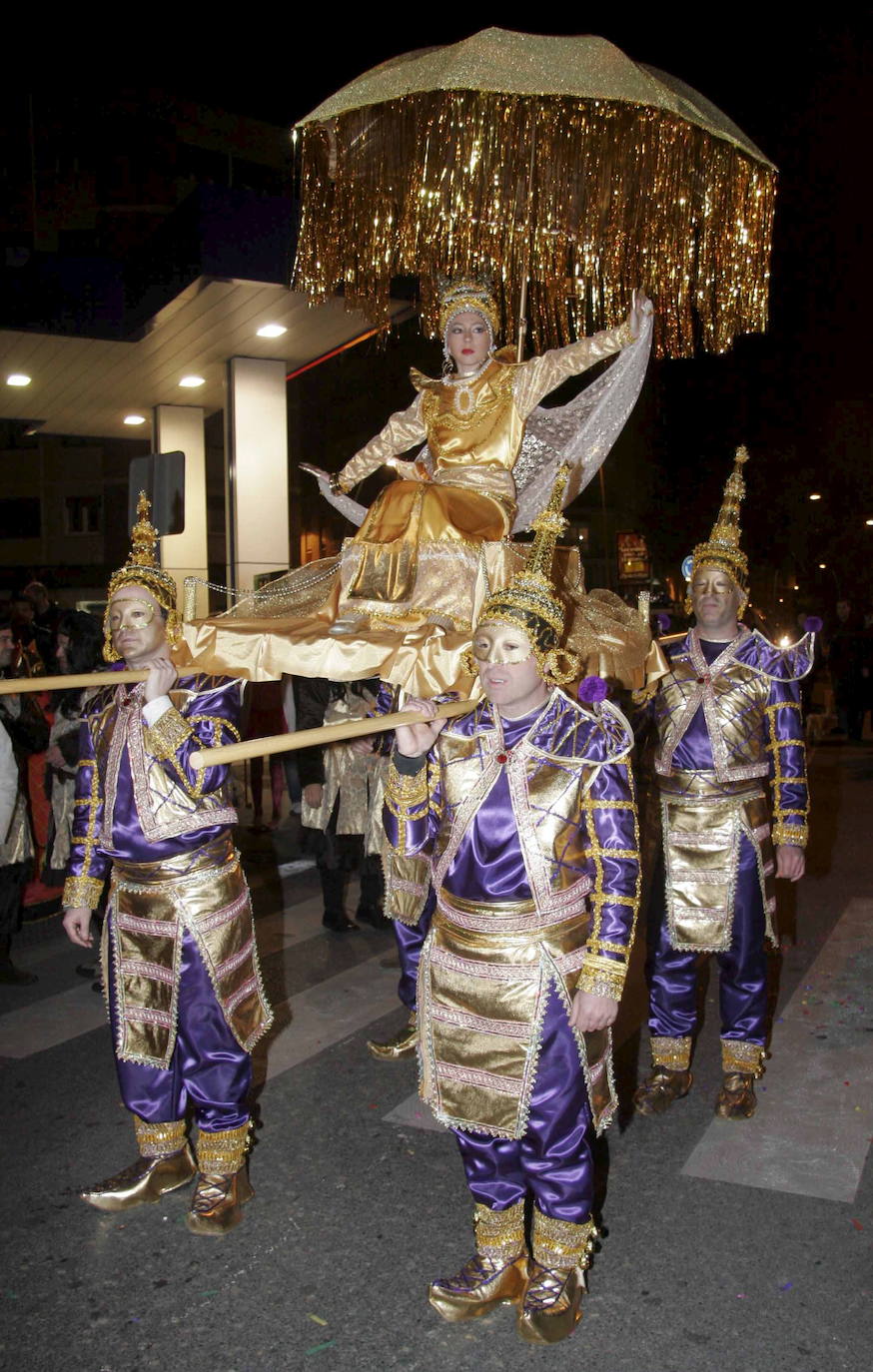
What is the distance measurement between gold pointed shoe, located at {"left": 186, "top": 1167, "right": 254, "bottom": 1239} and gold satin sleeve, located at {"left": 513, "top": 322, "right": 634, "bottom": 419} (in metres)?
3.21

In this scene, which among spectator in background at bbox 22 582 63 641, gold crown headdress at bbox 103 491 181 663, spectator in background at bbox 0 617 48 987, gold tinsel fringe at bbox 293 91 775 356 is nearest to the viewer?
gold crown headdress at bbox 103 491 181 663

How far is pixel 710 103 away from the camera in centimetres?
440

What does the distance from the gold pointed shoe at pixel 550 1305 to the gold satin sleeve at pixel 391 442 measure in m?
3.35

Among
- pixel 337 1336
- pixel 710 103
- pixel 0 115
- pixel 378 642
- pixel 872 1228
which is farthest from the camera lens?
pixel 0 115

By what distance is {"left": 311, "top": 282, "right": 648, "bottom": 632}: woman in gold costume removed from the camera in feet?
13.5

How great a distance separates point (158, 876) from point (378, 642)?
1.14m

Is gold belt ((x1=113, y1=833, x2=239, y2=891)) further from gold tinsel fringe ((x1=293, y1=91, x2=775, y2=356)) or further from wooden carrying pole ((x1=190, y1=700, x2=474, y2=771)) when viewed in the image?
gold tinsel fringe ((x1=293, y1=91, x2=775, y2=356))

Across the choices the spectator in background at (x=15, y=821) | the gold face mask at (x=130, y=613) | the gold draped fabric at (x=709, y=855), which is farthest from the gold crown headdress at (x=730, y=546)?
the spectator in background at (x=15, y=821)

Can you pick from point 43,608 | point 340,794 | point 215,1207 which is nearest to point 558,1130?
point 215,1207

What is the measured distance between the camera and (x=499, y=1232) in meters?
3.05

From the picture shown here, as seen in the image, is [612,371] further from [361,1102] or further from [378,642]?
[361,1102]

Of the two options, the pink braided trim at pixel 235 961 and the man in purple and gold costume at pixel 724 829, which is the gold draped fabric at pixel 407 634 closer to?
the man in purple and gold costume at pixel 724 829

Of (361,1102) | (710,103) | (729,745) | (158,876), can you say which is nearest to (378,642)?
(158,876)

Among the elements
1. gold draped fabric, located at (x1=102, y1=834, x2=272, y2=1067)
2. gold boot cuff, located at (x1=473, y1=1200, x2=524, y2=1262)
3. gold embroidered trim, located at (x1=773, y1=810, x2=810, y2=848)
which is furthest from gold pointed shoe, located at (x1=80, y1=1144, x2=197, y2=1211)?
gold embroidered trim, located at (x1=773, y1=810, x2=810, y2=848)
